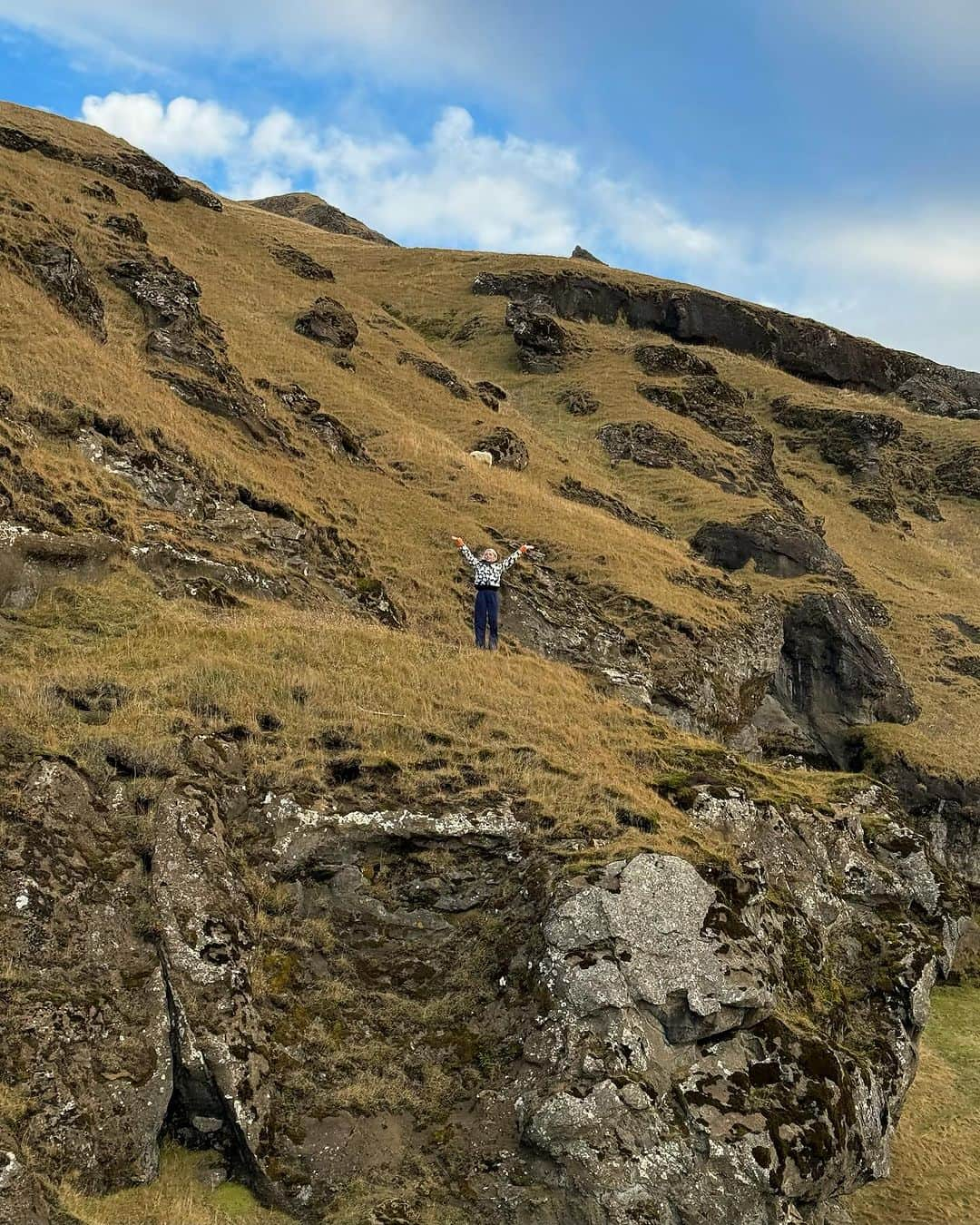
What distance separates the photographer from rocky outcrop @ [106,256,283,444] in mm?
30047

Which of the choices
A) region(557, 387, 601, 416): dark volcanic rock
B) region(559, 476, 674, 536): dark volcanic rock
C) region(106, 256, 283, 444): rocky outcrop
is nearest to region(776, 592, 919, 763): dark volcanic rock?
region(559, 476, 674, 536): dark volcanic rock

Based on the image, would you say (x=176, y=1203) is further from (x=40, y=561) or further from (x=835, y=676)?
(x=835, y=676)

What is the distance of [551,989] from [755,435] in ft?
187

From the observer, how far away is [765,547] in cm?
4188

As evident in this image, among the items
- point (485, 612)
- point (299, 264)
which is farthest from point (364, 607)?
point (299, 264)

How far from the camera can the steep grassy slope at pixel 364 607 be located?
1053 cm

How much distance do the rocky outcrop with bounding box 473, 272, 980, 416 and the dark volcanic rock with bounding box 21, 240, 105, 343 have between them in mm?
51701

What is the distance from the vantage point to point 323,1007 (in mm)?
10047

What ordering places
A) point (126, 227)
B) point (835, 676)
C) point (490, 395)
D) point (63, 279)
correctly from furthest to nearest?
point (490, 395)
point (126, 227)
point (835, 676)
point (63, 279)

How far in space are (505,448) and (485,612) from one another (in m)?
24.7

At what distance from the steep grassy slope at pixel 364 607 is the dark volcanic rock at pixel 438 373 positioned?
220mm

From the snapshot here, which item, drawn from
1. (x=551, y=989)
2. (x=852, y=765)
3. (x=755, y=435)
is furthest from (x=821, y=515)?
(x=551, y=989)

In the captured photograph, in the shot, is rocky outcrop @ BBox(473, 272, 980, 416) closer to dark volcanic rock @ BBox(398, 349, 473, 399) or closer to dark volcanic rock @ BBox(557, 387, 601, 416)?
dark volcanic rock @ BBox(557, 387, 601, 416)

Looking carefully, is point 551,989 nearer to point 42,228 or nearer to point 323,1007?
point 323,1007
